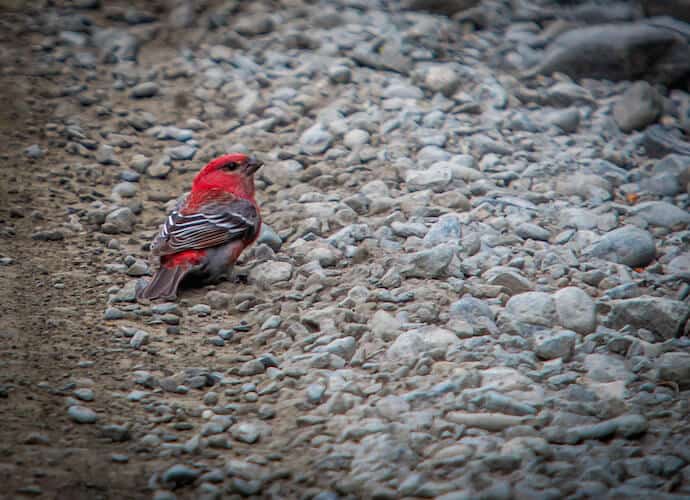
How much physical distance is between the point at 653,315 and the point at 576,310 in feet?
1.27

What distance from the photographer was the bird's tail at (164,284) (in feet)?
16.1

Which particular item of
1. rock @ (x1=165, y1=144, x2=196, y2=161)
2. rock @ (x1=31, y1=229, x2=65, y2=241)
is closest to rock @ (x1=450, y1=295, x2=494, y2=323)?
rock @ (x1=31, y1=229, x2=65, y2=241)

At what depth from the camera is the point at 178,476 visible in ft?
10.7

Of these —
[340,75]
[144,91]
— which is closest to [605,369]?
[340,75]

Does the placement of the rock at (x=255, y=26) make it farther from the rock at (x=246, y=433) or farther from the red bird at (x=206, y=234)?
the rock at (x=246, y=433)

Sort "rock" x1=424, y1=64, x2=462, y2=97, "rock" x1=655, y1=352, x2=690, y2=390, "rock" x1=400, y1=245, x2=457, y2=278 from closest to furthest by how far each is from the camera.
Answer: "rock" x1=655, y1=352, x2=690, y2=390 → "rock" x1=400, y1=245, x2=457, y2=278 → "rock" x1=424, y1=64, x2=462, y2=97

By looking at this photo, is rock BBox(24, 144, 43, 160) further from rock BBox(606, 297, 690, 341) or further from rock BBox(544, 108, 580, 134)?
rock BBox(606, 297, 690, 341)

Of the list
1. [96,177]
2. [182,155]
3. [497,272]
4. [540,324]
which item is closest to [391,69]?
[182,155]

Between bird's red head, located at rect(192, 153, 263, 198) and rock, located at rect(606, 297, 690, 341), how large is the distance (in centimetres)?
267

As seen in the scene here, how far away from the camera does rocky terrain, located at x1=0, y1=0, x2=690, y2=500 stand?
11.1 ft

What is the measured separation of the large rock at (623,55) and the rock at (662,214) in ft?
8.39

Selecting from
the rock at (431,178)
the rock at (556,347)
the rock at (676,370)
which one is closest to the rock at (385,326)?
the rock at (556,347)

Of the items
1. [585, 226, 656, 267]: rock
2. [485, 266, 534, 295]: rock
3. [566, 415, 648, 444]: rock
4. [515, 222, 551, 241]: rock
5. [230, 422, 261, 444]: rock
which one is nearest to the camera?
[566, 415, 648, 444]: rock

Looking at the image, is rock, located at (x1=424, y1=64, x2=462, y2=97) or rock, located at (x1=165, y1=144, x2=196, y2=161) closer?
rock, located at (x1=165, y1=144, x2=196, y2=161)
